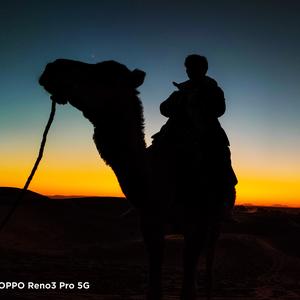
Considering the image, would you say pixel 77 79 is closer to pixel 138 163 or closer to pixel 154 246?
pixel 138 163

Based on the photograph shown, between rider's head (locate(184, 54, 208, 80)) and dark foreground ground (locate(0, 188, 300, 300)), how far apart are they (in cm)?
241

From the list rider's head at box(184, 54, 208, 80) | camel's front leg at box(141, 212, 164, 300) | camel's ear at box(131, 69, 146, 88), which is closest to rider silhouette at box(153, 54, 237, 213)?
rider's head at box(184, 54, 208, 80)

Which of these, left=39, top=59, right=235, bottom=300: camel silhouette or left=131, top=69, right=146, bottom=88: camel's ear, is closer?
left=39, top=59, right=235, bottom=300: camel silhouette

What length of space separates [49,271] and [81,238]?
15113 millimetres

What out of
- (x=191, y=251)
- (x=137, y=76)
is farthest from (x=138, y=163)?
(x=191, y=251)

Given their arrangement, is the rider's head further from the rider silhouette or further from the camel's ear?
the camel's ear

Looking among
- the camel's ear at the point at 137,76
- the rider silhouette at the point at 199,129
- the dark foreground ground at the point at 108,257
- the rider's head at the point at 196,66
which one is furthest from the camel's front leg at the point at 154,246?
the dark foreground ground at the point at 108,257

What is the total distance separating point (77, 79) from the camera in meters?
4.24

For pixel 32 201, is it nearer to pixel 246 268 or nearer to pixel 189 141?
pixel 246 268

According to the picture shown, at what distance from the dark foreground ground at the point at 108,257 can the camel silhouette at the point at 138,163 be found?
2.14 m

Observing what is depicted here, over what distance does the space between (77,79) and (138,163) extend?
95 cm

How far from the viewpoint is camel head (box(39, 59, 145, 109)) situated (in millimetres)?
4203

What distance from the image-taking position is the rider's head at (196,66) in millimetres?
5957

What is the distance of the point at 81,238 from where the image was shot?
3175 cm
